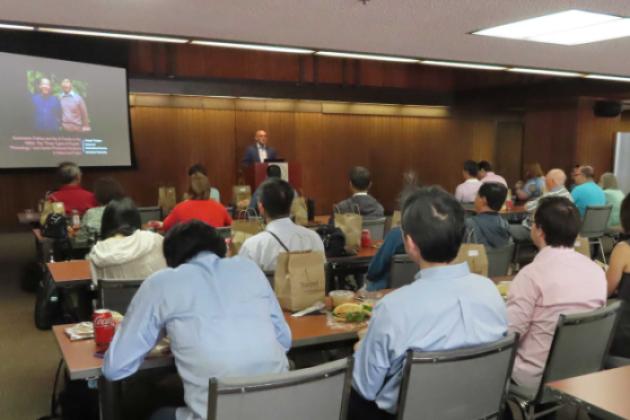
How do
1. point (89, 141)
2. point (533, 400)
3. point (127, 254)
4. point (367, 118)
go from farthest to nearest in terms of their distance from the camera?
point (367, 118)
point (89, 141)
point (127, 254)
point (533, 400)

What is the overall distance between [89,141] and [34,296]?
9.35ft

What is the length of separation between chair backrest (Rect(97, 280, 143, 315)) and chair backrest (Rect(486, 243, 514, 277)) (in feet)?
7.43

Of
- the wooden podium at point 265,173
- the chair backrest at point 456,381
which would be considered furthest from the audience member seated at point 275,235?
the wooden podium at point 265,173

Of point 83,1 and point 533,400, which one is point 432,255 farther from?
point 83,1

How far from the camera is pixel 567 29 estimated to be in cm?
432

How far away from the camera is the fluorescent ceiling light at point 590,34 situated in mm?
4203

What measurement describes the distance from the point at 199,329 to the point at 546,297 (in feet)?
4.82

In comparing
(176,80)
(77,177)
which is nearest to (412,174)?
(176,80)

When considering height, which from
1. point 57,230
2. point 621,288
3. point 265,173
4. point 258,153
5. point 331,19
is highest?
point 331,19

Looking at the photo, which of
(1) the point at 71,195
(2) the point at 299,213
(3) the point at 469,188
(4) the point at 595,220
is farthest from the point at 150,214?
(4) the point at 595,220

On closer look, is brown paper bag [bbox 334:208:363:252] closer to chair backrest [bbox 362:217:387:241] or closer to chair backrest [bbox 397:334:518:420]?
chair backrest [bbox 362:217:387:241]

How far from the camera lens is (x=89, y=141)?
799 cm

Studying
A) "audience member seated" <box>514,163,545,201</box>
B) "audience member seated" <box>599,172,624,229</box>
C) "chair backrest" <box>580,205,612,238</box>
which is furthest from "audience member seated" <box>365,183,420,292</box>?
"audience member seated" <box>514,163,545,201</box>

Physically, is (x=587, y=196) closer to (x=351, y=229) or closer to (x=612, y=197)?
(x=612, y=197)
